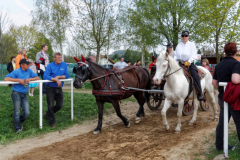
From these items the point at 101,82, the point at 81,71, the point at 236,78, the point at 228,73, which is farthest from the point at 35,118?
the point at 236,78

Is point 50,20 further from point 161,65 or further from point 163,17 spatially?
point 161,65

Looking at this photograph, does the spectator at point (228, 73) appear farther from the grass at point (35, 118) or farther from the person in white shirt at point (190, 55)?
the grass at point (35, 118)

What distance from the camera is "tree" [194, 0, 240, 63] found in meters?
15.8

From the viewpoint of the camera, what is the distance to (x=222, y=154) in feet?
11.4

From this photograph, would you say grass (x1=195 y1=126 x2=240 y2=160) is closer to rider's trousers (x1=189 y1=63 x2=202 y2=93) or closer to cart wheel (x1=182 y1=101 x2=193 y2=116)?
rider's trousers (x1=189 y1=63 x2=202 y2=93)

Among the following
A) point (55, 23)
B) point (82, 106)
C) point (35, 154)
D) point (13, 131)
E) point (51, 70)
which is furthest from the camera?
point (55, 23)

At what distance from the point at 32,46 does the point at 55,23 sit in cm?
1194

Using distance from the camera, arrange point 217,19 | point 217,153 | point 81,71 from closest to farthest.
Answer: point 217,153, point 81,71, point 217,19

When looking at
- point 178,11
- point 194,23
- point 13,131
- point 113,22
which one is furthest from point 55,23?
point 13,131

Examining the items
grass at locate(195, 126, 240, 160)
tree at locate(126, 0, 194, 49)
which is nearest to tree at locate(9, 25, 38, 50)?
tree at locate(126, 0, 194, 49)

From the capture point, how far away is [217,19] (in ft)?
52.4

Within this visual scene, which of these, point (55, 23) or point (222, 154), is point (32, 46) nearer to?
point (55, 23)

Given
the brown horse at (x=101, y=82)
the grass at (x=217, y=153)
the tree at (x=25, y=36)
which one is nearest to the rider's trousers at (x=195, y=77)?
the brown horse at (x=101, y=82)

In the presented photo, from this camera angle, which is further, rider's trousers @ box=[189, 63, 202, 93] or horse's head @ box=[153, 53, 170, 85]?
rider's trousers @ box=[189, 63, 202, 93]
